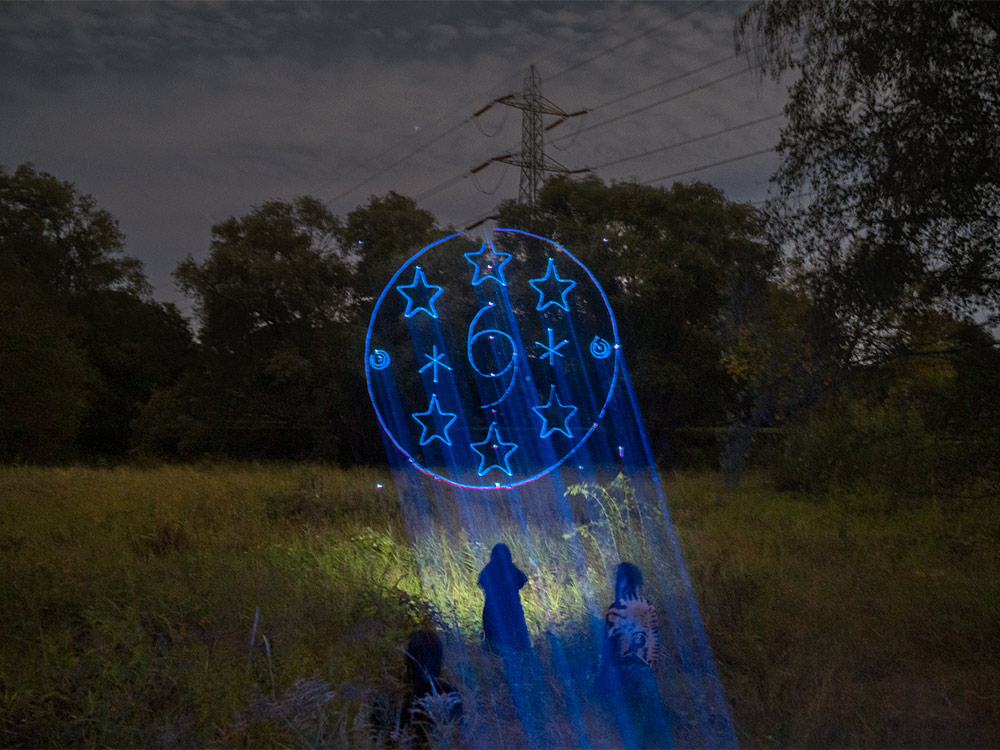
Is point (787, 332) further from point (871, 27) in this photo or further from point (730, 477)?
point (871, 27)

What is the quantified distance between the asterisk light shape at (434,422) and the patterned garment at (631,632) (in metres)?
2.76

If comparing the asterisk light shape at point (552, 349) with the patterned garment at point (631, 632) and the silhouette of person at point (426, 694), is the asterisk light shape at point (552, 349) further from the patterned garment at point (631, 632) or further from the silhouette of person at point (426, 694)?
the silhouette of person at point (426, 694)

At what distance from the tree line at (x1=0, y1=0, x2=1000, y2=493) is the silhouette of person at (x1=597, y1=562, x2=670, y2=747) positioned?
7.81ft

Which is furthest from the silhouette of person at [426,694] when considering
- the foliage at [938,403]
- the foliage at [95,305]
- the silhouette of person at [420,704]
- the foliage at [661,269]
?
the foliage at [95,305]

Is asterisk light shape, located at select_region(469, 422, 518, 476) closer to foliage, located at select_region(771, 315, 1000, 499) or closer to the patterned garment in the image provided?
foliage, located at select_region(771, 315, 1000, 499)

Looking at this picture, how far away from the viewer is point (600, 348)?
361 inches

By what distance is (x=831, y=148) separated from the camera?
6438mm

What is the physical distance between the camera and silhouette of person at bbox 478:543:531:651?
17.1 ft

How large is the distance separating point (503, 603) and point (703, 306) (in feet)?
50.0

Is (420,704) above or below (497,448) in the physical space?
below

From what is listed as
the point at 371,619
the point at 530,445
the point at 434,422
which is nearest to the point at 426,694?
the point at 371,619

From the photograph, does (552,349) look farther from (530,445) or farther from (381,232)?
(381,232)

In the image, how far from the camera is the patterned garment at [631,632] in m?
4.88

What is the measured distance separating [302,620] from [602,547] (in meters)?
3.18
